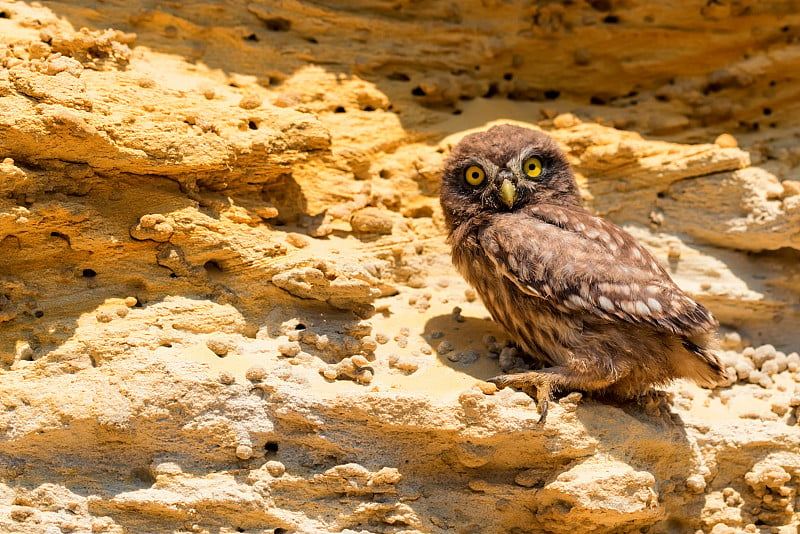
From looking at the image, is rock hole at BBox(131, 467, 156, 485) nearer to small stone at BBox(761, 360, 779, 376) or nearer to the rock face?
the rock face

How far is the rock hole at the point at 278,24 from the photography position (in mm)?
6328

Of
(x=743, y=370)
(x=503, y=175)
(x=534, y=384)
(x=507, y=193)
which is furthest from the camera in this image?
(x=743, y=370)

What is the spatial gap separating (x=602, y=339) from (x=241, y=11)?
3292mm

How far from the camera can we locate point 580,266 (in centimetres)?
491

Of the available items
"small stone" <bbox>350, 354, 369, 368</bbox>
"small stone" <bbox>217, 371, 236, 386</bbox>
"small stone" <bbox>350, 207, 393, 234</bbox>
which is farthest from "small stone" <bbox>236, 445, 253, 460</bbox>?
"small stone" <bbox>350, 207, 393, 234</bbox>

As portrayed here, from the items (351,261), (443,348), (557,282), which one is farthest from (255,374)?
(557,282)

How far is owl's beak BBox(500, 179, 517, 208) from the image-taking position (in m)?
5.25

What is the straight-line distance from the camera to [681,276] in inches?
243

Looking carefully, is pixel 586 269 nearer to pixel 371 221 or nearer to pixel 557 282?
pixel 557 282

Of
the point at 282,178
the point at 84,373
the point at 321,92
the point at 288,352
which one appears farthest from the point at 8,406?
the point at 321,92

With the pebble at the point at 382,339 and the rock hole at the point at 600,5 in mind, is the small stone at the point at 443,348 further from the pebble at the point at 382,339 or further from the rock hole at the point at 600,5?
the rock hole at the point at 600,5

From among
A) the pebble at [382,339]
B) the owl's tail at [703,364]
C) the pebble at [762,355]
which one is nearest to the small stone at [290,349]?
the pebble at [382,339]

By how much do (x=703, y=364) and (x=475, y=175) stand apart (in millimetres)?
1666

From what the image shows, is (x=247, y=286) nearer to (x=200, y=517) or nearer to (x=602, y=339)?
(x=200, y=517)
